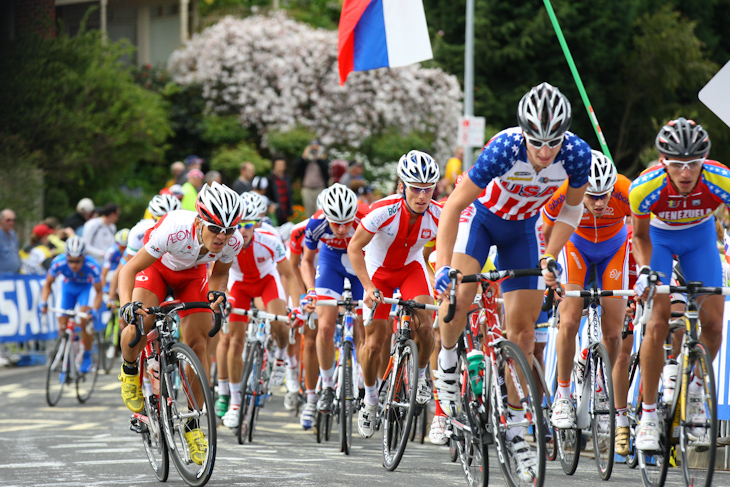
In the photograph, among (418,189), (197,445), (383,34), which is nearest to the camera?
(197,445)

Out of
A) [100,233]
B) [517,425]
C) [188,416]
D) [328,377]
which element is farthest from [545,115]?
[100,233]

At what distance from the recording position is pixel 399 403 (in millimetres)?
8109

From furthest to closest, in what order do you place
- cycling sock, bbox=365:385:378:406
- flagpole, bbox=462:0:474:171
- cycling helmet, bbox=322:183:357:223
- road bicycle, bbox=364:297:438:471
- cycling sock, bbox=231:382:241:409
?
flagpole, bbox=462:0:474:171 < cycling sock, bbox=231:382:241:409 < cycling helmet, bbox=322:183:357:223 < cycling sock, bbox=365:385:378:406 < road bicycle, bbox=364:297:438:471

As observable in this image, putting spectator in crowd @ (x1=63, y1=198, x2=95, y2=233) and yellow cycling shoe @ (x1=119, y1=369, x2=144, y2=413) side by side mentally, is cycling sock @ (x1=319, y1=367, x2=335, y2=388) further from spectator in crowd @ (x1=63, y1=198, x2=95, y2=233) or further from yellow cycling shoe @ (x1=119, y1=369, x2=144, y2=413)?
spectator in crowd @ (x1=63, y1=198, x2=95, y2=233)

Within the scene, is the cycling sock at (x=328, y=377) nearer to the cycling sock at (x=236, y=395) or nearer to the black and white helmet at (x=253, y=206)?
the cycling sock at (x=236, y=395)

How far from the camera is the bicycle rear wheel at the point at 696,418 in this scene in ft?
20.3

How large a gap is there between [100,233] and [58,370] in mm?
5681

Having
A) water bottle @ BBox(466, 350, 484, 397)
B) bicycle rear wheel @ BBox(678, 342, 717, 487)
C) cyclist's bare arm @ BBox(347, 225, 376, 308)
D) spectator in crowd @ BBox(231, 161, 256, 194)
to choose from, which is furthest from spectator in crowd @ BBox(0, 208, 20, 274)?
bicycle rear wheel @ BBox(678, 342, 717, 487)

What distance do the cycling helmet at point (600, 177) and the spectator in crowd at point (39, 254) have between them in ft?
40.5

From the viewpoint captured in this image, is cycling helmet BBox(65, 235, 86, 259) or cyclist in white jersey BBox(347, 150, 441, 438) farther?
cycling helmet BBox(65, 235, 86, 259)

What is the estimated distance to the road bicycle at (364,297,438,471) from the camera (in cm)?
788

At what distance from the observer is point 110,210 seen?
18.7 m

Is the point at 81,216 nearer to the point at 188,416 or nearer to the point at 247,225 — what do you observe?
the point at 247,225

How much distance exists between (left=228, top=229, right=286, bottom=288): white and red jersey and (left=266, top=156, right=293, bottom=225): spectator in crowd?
33.1 feet
